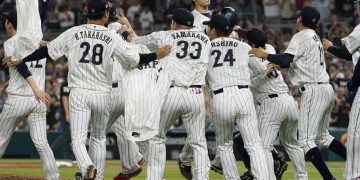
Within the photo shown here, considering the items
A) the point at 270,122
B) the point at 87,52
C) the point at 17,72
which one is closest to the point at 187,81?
the point at 87,52

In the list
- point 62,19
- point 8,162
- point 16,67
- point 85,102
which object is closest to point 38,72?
point 16,67

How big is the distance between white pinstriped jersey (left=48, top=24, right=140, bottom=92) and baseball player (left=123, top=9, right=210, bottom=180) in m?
0.65

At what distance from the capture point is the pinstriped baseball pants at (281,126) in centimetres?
1384

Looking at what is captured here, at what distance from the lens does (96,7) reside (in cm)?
1245

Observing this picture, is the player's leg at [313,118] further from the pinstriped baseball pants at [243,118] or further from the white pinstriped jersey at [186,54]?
the white pinstriped jersey at [186,54]

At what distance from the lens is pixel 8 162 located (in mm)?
21938

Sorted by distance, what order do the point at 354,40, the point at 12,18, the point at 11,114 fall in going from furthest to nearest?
the point at 12,18 < the point at 11,114 < the point at 354,40

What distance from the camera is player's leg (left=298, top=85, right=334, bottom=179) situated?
45.8 ft

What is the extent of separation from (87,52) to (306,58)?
3.19 metres

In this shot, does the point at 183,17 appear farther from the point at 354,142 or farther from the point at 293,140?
the point at 354,142

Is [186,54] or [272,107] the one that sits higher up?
[186,54]

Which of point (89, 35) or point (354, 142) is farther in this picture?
point (89, 35)

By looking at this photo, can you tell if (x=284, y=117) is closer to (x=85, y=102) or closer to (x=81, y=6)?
(x=85, y=102)

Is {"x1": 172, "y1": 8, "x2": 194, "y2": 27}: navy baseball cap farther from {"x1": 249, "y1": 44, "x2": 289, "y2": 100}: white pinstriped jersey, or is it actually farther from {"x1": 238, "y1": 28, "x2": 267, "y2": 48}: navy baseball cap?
{"x1": 249, "y1": 44, "x2": 289, "y2": 100}: white pinstriped jersey
